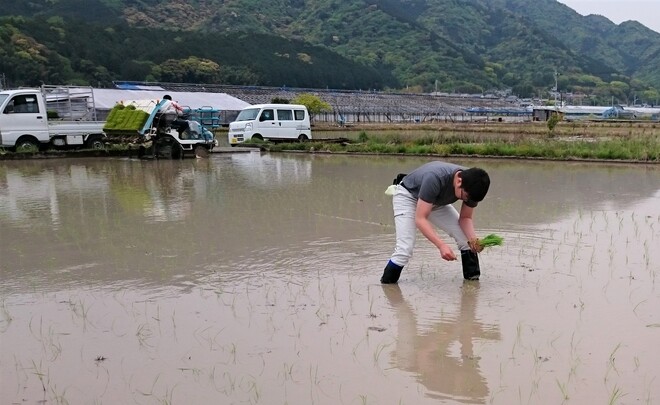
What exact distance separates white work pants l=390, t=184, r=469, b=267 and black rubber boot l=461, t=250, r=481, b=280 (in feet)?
0.23

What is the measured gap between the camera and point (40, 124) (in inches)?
A: 658

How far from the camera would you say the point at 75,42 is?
70062 mm

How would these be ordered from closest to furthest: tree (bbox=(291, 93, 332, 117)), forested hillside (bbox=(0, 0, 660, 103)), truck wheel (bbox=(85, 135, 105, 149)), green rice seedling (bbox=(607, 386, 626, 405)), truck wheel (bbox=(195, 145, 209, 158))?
green rice seedling (bbox=(607, 386, 626, 405)) → truck wheel (bbox=(195, 145, 209, 158)) → truck wheel (bbox=(85, 135, 105, 149)) → tree (bbox=(291, 93, 332, 117)) → forested hillside (bbox=(0, 0, 660, 103))

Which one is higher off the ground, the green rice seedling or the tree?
the tree

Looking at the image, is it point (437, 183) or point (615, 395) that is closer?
point (615, 395)

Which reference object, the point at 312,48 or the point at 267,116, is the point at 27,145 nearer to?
the point at 267,116

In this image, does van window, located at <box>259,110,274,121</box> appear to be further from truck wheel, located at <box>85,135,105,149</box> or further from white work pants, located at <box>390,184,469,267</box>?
white work pants, located at <box>390,184,469,267</box>

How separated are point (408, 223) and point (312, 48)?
104082 mm

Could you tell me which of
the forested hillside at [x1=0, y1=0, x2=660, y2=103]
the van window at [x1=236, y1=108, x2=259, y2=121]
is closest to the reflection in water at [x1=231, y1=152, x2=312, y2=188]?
the van window at [x1=236, y1=108, x2=259, y2=121]

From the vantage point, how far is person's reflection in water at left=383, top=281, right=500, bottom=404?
302 cm

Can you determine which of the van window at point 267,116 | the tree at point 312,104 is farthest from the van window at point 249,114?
the tree at point 312,104

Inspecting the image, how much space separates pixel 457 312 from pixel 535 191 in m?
6.64

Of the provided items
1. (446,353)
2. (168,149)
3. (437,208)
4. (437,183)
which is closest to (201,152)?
(168,149)

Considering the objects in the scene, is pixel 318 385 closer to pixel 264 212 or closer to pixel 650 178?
pixel 264 212
